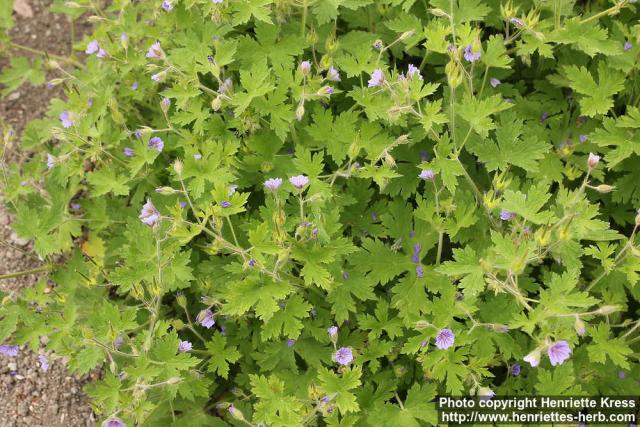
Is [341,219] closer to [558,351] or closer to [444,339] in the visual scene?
[444,339]

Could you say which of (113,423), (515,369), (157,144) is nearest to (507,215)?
Result: (515,369)

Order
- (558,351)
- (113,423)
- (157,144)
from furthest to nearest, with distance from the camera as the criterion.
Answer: (157,144) → (113,423) → (558,351)

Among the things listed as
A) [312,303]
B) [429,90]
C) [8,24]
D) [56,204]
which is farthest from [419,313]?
[8,24]

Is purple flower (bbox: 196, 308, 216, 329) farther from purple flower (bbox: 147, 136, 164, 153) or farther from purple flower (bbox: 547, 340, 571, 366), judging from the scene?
purple flower (bbox: 547, 340, 571, 366)

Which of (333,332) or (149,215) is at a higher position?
(149,215)

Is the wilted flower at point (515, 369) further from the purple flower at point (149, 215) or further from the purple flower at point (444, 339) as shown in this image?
the purple flower at point (149, 215)

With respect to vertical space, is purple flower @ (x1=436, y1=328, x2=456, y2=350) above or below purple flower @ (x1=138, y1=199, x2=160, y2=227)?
below

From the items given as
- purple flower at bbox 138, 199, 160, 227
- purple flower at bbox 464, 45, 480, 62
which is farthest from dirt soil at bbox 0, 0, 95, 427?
purple flower at bbox 464, 45, 480, 62

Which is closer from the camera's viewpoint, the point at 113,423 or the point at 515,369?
the point at 113,423

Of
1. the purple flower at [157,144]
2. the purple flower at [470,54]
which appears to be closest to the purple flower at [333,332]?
the purple flower at [157,144]
